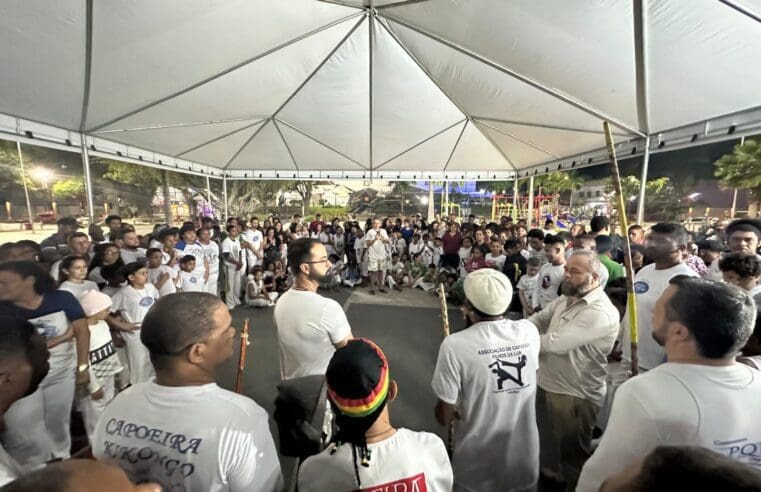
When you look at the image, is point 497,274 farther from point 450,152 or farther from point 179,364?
point 450,152

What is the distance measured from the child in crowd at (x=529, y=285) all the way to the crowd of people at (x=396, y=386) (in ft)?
3.48

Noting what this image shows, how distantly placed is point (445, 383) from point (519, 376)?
1.29ft

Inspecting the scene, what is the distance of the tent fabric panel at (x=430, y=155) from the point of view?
27.1 feet

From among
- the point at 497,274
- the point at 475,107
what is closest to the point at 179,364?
the point at 497,274

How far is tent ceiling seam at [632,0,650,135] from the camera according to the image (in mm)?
3178

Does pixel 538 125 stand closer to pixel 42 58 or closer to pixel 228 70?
pixel 228 70

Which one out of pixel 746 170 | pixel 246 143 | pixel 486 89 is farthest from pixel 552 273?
pixel 746 170

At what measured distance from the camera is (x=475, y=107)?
6.53m

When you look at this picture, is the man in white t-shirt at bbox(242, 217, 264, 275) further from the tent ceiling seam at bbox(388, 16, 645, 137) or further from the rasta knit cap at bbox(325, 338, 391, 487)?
the rasta knit cap at bbox(325, 338, 391, 487)

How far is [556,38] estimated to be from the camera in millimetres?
3824

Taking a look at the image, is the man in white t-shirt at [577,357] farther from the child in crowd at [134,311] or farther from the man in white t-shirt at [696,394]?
the child in crowd at [134,311]

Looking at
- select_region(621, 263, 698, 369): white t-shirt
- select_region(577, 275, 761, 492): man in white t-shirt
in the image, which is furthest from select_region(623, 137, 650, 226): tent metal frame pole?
select_region(577, 275, 761, 492): man in white t-shirt

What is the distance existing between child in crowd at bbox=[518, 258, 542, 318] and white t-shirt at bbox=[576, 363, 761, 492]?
10.8 ft

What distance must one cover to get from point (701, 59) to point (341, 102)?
556cm
